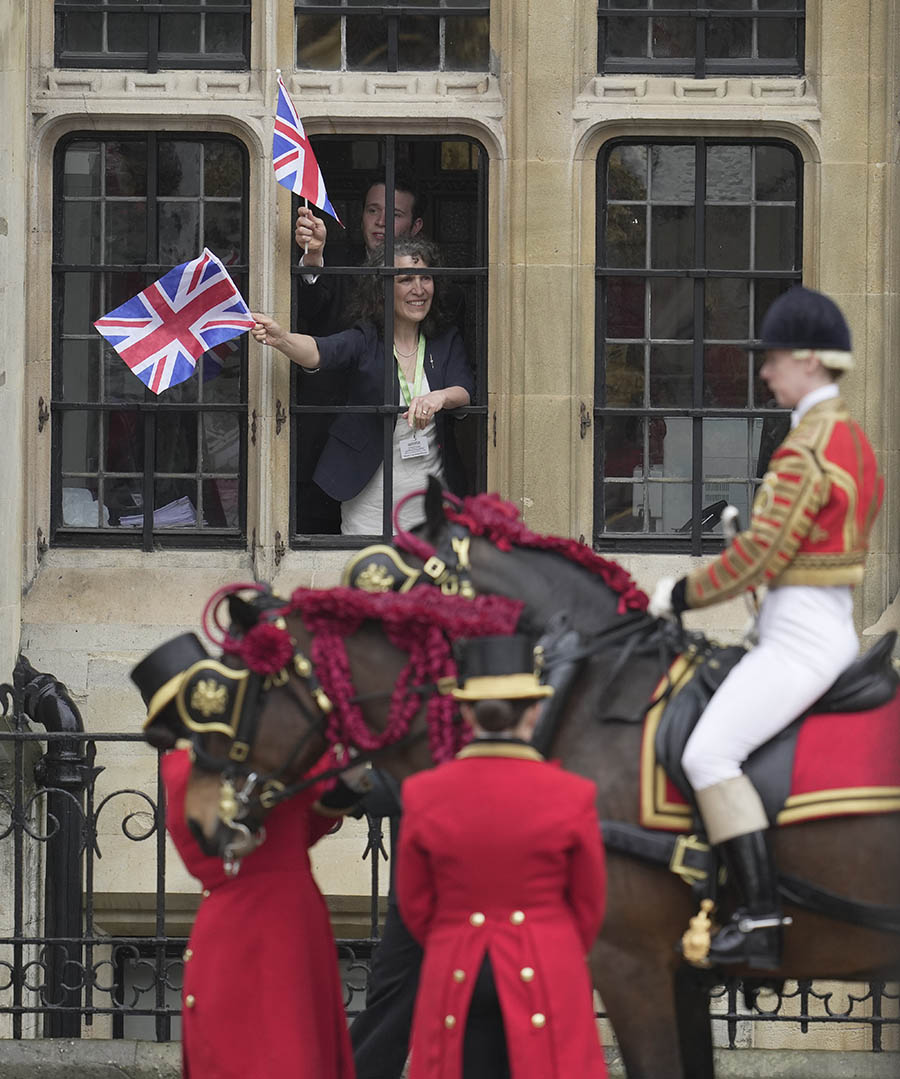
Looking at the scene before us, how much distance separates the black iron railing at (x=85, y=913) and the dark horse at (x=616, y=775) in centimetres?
208

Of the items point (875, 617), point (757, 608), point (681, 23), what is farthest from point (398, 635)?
point (681, 23)

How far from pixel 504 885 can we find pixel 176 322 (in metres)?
4.82

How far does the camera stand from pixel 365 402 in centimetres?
901

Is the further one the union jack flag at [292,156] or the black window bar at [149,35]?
the black window bar at [149,35]

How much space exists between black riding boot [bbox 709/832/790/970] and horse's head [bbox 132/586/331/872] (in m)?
1.14

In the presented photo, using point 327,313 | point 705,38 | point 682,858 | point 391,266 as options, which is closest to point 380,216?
point 391,266

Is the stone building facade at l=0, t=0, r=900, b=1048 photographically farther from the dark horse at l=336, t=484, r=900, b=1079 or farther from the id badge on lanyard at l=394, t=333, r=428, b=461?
the dark horse at l=336, t=484, r=900, b=1079

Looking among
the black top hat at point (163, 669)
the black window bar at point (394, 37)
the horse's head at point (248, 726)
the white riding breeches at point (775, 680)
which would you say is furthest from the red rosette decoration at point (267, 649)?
the black window bar at point (394, 37)

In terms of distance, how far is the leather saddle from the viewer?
193 inches

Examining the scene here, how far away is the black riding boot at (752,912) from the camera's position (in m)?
4.81

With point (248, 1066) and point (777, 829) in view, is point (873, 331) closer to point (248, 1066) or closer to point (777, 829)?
point (777, 829)

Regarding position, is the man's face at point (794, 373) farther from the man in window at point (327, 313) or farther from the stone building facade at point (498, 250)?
the man in window at point (327, 313)

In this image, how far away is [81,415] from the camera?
9133 millimetres

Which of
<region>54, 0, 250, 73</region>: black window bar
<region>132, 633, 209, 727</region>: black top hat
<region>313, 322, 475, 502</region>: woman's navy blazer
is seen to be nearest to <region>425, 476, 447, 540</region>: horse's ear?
<region>132, 633, 209, 727</region>: black top hat
